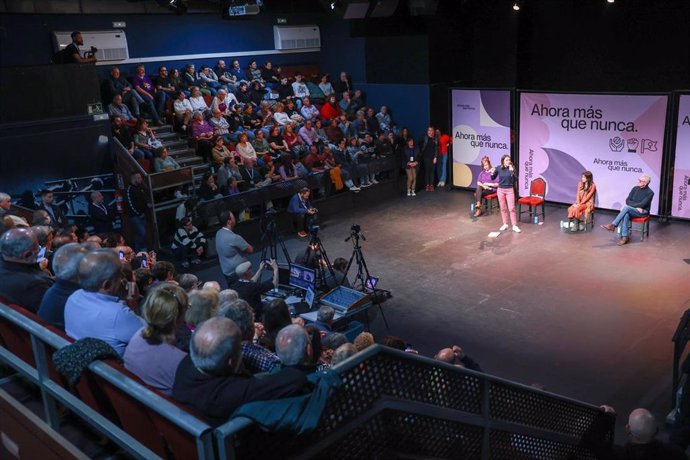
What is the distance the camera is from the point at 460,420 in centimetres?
338

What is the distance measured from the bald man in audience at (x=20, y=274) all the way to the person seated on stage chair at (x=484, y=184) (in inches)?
390

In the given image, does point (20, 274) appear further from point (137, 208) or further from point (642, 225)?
point (642, 225)

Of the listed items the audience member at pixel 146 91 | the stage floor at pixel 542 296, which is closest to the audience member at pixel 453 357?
the stage floor at pixel 542 296

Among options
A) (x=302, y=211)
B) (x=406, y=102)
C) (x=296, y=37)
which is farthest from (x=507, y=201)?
(x=296, y=37)

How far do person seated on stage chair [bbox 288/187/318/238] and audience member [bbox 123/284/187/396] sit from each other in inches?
357

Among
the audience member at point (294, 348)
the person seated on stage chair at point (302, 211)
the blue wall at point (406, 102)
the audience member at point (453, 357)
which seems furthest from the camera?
the blue wall at point (406, 102)

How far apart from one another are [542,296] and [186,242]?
18.6 feet

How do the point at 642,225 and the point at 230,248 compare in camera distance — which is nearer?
the point at 230,248

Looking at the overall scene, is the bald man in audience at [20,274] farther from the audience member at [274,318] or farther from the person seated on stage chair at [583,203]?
the person seated on stage chair at [583,203]

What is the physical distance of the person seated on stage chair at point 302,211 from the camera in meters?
12.3

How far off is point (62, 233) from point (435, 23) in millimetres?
10646

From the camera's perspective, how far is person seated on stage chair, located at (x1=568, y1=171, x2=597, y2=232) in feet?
39.3

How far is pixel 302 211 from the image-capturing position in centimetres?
1250

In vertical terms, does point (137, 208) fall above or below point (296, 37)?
below
